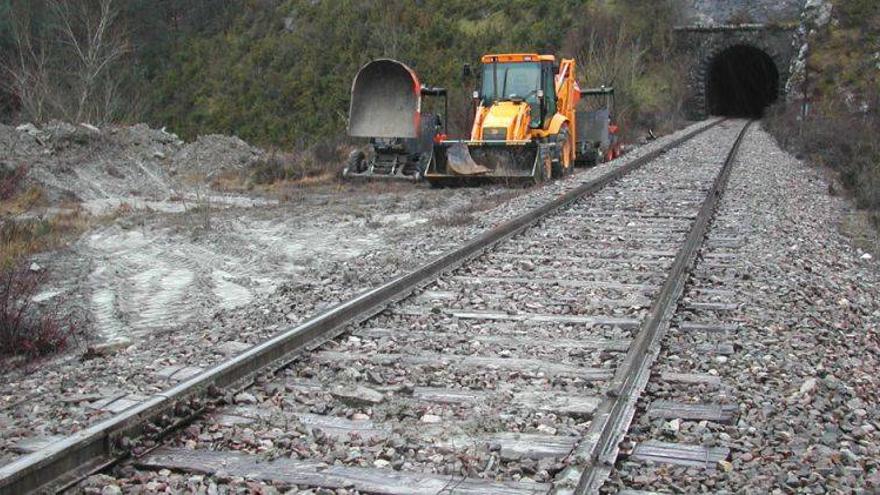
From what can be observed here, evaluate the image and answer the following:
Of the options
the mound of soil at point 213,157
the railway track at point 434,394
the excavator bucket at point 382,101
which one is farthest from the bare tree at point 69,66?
the railway track at point 434,394

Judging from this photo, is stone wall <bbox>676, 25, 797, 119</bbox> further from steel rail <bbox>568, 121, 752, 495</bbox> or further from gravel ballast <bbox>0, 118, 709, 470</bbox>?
steel rail <bbox>568, 121, 752, 495</bbox>

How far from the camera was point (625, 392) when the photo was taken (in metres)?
5.31

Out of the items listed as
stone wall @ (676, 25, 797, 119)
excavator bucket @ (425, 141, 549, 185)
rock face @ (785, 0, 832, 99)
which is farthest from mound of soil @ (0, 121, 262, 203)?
stone wall @ (676, 25, 797, 119)

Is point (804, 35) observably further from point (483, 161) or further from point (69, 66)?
point (69, 66)

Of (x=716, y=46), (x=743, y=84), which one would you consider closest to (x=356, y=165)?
(x=716, y=46)

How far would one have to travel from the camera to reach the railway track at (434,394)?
4.38 metres

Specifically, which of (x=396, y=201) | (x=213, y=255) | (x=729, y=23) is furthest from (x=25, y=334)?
(x=729, y=23)

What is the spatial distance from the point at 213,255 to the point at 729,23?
144 feet

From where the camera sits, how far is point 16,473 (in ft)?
12.8

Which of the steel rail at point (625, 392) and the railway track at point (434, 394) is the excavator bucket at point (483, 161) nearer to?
the railway track at point (434, 394)

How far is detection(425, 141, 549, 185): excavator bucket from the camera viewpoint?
18.6 m

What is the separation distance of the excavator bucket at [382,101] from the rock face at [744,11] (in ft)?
112

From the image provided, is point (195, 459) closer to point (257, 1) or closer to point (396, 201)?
point (396, 201)

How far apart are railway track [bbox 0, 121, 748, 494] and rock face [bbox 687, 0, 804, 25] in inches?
1755
